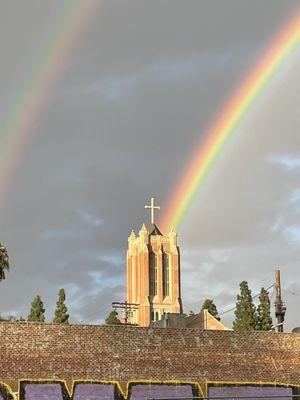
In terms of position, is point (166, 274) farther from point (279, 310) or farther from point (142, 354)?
point (142, 354)

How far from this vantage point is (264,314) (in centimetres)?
7175

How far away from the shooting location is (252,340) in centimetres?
3195

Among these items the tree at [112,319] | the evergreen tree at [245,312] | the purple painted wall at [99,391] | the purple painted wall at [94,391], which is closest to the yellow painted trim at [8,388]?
the purple painted wall at [99,391]

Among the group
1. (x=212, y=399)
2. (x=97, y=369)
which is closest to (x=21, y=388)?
(x=97, y=369)

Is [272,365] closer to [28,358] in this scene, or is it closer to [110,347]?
[110,347]

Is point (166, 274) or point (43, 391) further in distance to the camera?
point (166, 274)

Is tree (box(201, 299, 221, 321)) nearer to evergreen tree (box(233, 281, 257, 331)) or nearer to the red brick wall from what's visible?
evergreen tree (box(233, 281, 257, 331))

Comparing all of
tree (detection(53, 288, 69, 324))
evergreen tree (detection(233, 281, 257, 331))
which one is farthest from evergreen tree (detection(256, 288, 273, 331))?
tree (detection(53, 288, 69, 324))

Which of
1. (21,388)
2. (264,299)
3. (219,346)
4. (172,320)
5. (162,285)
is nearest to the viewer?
(21,388)

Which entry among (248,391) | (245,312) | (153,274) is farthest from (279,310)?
(153,274)

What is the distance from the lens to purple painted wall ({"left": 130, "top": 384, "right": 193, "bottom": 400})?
28.3 meters

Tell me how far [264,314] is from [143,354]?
44.5 metres

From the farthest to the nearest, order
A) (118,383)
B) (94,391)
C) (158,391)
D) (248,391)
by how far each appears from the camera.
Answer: (248,391)
(158,391)
(118,383)
(94,391)

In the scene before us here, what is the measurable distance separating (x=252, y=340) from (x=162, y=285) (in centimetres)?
8894
